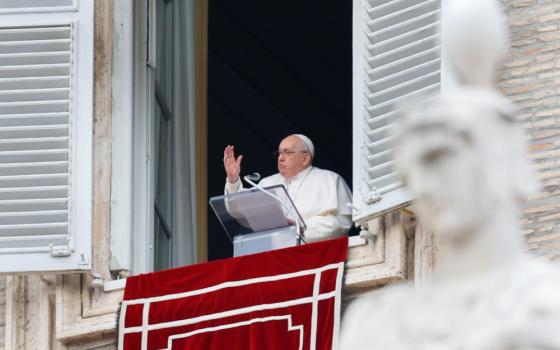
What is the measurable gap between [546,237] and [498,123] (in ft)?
21.4

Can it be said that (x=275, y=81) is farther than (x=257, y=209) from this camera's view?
Yes

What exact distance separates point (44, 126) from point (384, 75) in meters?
1.61

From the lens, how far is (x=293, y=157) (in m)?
13.1

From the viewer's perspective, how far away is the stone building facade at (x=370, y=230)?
36.8 ft

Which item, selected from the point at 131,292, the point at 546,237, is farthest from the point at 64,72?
the point at 546,237

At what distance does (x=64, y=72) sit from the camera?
12.1m

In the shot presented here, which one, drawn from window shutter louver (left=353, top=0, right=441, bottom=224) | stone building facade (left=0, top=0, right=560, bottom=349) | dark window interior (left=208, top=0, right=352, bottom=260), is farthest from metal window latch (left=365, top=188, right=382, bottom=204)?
dark window interior (left=208, top=0, right=352, bottom=260)

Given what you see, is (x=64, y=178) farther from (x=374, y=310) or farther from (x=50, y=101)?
(x=374, y=310)

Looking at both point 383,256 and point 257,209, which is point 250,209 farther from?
point 383,256

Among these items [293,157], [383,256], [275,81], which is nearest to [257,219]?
[383,256]

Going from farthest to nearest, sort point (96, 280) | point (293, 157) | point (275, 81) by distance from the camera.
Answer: point (275, 81) → point (293, 157) → point (96, 280)

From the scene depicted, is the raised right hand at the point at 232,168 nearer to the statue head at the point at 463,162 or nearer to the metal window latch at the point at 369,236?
the metal window latch at the point at 369,236

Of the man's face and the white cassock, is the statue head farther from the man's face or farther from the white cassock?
the man's face

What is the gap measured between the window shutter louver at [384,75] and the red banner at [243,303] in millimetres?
396
